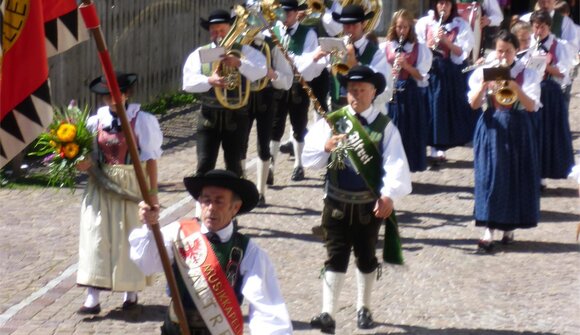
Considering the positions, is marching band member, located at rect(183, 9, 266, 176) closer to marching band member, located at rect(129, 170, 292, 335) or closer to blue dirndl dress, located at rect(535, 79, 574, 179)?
blue dirndl dress, located at rect(535, 79, 574, 179)

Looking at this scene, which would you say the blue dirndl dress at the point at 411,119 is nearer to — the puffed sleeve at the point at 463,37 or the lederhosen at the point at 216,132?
the puffed sleeve at the point at 463,37

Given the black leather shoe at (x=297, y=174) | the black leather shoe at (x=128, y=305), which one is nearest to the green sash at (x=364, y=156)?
the black leather shoe at (x=128, y=305)

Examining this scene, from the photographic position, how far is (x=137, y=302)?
31.7 ft

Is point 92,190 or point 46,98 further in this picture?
point 92,190

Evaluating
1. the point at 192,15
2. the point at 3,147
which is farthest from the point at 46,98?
the point at 192,15

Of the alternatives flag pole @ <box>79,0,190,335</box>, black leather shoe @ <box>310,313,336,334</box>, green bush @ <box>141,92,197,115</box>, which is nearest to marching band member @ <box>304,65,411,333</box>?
black leather shoe @ <box>310,313,336,334</box>

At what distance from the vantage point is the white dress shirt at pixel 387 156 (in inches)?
348

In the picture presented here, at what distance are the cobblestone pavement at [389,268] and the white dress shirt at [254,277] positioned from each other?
8.58ft

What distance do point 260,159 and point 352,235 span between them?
3488mm

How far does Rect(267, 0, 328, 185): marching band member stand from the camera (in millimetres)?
12812

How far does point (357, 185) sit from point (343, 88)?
A: 314cm

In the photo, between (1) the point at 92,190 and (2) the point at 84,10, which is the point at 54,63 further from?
(2) the point at 84,10

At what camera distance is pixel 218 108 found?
11453mm

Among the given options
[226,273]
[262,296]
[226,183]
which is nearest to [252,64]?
[226,183]
